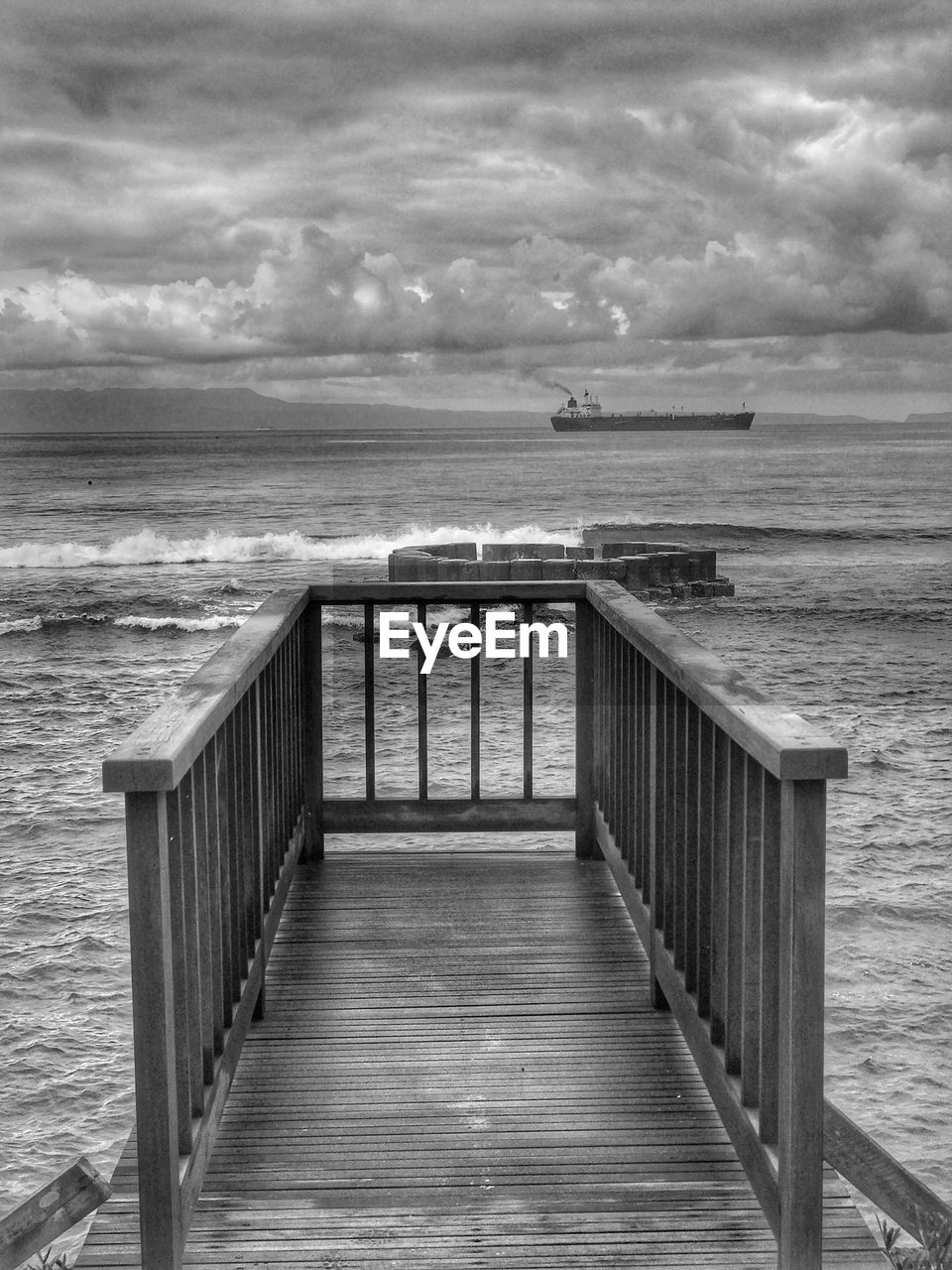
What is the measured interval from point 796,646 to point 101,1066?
16.5m

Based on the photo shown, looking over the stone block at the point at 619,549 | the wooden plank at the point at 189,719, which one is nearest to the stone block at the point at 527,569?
the stone block at the point at 619,549

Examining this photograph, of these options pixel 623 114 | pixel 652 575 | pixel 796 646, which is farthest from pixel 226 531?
pixel 623 114

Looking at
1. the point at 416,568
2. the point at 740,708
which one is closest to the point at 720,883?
the point at 740,708

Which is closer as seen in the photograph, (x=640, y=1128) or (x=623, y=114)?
(x=640, y=1128)

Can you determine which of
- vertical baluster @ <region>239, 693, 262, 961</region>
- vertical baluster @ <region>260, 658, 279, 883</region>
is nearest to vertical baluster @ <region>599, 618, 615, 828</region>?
vertical baluster @ <region>260, 658, 279, 883</region>

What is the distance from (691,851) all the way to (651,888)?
1.65ft

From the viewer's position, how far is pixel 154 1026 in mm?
2186

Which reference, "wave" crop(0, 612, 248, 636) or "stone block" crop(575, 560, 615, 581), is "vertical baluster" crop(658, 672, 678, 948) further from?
"wave" crop(0, 612, 248, 636)

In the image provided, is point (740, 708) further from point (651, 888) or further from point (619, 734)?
point (619, 734)

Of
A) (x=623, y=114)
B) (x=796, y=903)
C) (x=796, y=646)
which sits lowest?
(x=796, y=646)

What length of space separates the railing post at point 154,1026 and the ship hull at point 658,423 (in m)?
158

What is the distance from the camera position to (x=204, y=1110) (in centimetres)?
256

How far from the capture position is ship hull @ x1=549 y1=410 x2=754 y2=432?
157 metres

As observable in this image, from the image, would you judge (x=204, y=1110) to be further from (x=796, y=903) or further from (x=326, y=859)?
(x=326, y=859)
